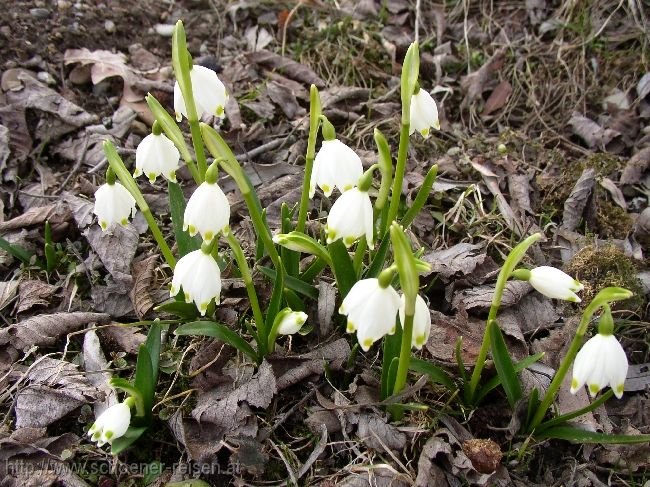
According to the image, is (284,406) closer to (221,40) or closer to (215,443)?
(215,443)

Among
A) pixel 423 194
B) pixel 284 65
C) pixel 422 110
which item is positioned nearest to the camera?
pixel 422 110

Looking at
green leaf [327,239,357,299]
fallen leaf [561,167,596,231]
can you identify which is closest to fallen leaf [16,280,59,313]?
green leaf [327,239,357,299]

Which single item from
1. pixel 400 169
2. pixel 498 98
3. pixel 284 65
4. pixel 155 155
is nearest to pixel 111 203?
pixel 155 155

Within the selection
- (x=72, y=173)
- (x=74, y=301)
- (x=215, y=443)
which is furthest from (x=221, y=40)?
(x=215, y=443)

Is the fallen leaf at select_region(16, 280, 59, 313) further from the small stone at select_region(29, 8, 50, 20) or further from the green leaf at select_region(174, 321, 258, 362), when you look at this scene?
the small stone at select_region(29, 8, 50, 20)

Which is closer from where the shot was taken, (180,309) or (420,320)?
(420,320)

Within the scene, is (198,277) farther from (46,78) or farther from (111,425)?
(46,78)
